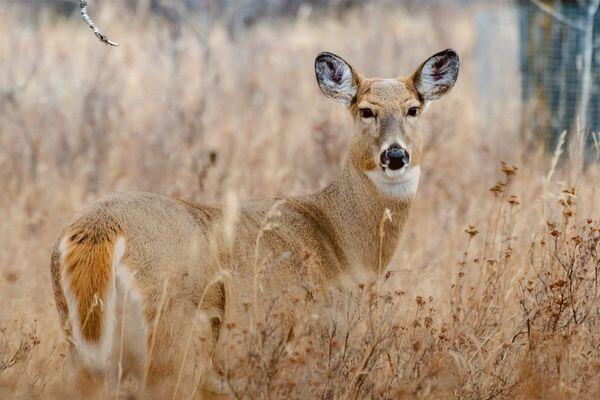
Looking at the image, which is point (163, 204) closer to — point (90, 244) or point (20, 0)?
point (90, 244)

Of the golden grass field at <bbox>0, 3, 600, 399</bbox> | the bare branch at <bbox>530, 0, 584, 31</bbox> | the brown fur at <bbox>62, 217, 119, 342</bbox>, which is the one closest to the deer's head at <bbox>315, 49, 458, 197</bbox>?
the golden grass field at <bbox>0, 3, 600, 399</bbox>

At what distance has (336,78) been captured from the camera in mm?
5449

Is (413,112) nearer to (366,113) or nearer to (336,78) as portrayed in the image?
(366,113)

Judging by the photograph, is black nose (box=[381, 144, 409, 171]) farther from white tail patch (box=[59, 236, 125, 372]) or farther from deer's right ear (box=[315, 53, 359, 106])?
white tail patch (box=[59, 236, 125, 372])

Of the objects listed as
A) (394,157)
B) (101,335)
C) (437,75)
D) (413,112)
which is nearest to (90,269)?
(101,335)

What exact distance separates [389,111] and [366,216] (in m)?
0.49

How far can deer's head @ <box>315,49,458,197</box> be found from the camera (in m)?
5.02

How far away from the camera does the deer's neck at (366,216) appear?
513 cm

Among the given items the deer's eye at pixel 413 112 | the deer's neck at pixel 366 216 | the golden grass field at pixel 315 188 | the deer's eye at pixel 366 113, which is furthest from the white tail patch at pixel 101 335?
the deer's eye at pixel 413 112

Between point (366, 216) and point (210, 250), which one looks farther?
point (366, 216)

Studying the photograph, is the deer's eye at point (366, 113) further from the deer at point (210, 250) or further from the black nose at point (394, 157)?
the black nose at point (394, 157)

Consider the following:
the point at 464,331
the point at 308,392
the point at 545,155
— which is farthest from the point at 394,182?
the point at 545,155

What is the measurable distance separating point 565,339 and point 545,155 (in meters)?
5.14

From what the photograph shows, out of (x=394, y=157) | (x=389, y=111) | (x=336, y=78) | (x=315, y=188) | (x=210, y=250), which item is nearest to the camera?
(x=210, y=250)
